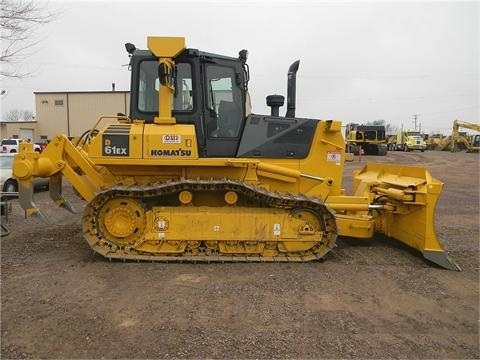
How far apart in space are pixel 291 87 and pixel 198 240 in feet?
9.80

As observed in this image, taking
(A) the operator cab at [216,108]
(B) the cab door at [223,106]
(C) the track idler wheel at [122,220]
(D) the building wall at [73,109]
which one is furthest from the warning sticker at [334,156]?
(D) the building wall at [73,109]

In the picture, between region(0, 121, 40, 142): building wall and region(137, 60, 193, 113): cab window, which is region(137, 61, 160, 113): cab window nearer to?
region(137, 60, 193, 113): cab window

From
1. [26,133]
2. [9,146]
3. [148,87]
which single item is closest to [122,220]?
[148,87]

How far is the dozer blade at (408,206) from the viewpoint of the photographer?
20.4 feet

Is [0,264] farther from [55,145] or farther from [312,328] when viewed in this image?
[312,328]

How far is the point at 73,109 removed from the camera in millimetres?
41250

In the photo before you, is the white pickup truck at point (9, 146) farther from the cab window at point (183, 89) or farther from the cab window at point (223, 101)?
the cab window at point (223, 101)

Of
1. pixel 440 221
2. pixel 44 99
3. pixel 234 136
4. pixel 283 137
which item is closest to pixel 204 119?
pixel 234 136

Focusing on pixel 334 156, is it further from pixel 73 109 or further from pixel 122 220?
pixel 73 109

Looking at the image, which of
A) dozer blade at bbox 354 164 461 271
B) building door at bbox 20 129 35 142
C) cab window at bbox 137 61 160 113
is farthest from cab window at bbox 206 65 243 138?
building door at bbox 20 129 35 142

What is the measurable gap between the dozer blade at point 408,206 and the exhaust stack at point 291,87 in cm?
196

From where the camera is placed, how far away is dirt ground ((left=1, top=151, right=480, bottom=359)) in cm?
368

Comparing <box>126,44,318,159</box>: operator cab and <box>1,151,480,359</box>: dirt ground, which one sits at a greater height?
<box>126,44,318,159</box>: operator cab

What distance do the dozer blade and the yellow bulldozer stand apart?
2 centimetres
